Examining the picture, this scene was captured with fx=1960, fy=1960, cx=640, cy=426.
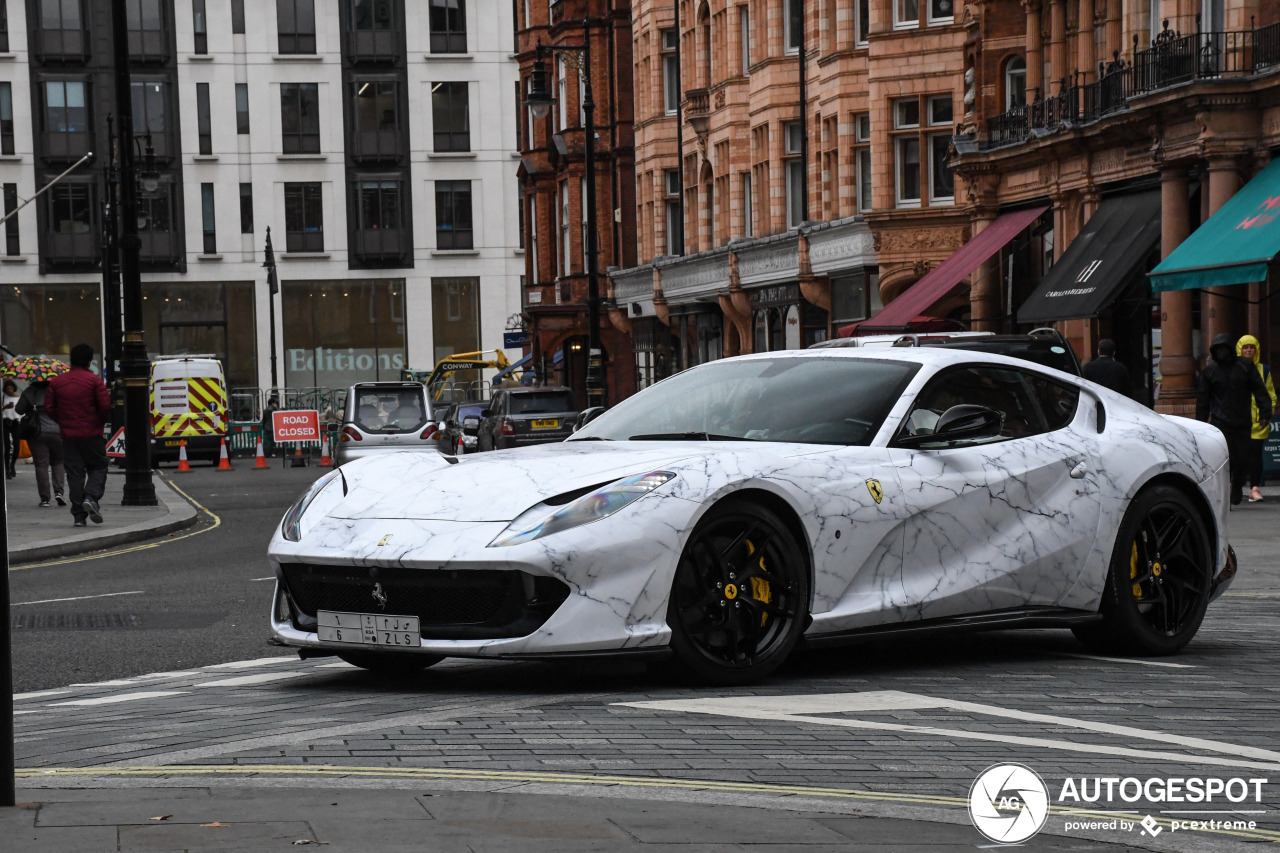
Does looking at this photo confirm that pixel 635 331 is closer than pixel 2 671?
No

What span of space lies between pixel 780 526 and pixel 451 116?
2936 inches

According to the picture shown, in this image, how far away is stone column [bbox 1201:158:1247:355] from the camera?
2598 cm

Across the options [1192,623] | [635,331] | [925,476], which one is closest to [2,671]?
[925,476]

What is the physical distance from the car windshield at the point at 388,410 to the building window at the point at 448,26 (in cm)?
4615

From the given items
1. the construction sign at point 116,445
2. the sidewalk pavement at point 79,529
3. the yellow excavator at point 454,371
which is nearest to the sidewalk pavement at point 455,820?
the sidewalk pavement at point 79,529

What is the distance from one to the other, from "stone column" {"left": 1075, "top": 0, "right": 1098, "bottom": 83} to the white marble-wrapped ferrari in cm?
2357

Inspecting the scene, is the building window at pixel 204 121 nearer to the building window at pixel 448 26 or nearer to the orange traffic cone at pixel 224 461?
the building window at pixel 448 26

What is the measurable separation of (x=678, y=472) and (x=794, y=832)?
267 centimetres

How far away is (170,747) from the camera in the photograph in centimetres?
594

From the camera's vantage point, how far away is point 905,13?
3928cm

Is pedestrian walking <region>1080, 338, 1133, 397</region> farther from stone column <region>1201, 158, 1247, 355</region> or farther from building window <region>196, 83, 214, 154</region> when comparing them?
building window <region>196, 83, 214, 154</region>

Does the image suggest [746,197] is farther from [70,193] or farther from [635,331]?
[70,193]

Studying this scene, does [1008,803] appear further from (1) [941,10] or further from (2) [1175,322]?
(1) [941,10]

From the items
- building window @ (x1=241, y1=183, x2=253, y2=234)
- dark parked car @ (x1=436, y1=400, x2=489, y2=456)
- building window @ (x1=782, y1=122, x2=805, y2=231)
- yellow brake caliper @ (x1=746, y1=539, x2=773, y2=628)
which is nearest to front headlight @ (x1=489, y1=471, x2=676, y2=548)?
yellow brake caliper @ (x1=746, y1=539, x2=773, y2=628)
